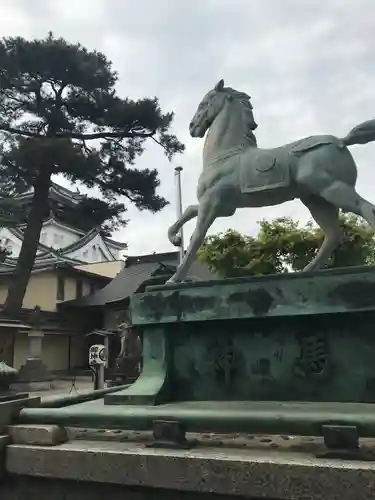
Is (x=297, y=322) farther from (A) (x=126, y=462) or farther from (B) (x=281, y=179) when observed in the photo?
(A) (x=126, y=462)

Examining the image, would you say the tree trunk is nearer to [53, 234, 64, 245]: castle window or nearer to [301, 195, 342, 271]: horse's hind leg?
[53, 234, 64, 245]: castle window

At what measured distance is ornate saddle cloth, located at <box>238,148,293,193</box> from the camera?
411 cm

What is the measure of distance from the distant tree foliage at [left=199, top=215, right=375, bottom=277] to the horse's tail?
39.1 ft

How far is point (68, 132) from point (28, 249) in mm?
5318

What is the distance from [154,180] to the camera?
2181 centimetres

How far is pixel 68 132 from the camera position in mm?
20562

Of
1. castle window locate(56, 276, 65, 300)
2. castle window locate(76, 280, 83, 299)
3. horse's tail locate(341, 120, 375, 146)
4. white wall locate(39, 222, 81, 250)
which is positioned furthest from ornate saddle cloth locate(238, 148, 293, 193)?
white wall locate(39, 222, 81, 250)

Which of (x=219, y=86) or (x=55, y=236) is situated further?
(x=55, y=236)

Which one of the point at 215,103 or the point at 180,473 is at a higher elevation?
the point at 215,103

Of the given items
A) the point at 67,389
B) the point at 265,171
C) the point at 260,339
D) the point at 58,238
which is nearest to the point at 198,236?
the point at 265,171

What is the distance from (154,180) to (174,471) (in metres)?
19.7

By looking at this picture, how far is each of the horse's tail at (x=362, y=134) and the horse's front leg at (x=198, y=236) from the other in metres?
1.31

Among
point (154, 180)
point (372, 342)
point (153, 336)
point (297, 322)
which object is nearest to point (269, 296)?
point (297, 322)

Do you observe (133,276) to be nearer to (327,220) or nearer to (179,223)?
(179,223)
